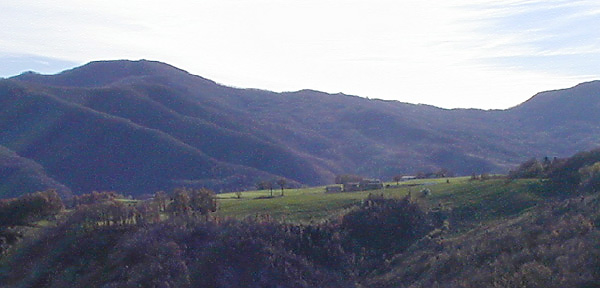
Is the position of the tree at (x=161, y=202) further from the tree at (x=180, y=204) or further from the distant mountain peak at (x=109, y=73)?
the distant mountain peak at (x=109, y=73)

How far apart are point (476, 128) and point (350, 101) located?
34.0 metres

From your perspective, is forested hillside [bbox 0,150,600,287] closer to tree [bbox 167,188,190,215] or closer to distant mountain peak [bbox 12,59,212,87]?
tree [bbox 167,188,190,215]

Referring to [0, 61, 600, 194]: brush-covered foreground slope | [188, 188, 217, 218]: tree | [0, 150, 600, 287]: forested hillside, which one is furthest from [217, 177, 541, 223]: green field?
[0, 61, 600, 194]: brush-covered foreground slope

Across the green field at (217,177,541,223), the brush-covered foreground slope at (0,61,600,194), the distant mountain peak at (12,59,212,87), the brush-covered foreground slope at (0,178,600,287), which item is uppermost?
the distant mountain peak at (12,59,212,87)

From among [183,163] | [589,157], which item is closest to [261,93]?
[183,163]

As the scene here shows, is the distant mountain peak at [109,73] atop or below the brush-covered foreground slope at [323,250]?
atop

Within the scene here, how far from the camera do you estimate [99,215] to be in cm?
1934

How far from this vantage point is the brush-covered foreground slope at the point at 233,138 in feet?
Answer: 268

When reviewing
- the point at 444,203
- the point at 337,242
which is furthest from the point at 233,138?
the point at 337,242

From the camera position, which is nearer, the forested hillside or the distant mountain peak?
the forested hillside

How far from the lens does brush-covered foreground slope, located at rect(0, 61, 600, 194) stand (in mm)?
81562

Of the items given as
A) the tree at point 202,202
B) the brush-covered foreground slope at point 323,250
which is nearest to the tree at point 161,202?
the tree at point 202,202

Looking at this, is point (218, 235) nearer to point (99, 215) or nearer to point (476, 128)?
point (99, 215)

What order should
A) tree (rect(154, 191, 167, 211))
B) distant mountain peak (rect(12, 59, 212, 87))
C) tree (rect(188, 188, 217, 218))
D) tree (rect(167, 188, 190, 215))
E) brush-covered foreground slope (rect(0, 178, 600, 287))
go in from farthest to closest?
distant mountain peak (rect(12, 59, 212, 87)) → tree (rect(154, 191, 167, 211)) → tree (rect(188, 188, 217, 218)) → tree (rect(167, 188, 190, 215)) → brush-covered foreground slope (rect(0, 178, 600, 287))
